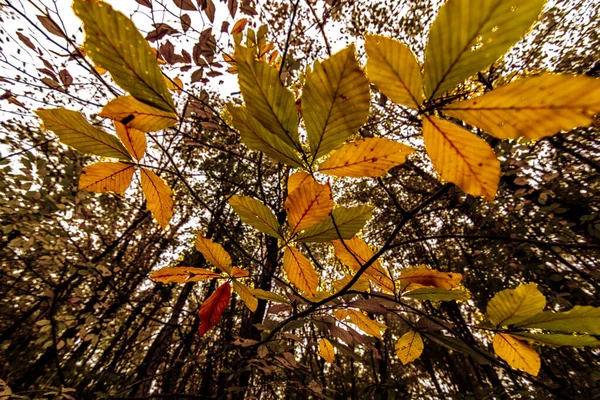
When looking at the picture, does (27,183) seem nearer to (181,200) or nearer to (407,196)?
(181,200)

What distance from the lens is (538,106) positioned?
8.6 inches

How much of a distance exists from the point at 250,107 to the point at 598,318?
531mm

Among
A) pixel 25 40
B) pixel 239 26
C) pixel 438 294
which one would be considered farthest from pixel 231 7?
pixel 438 294

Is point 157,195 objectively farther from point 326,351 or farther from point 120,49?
point 326,351

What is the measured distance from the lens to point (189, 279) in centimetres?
56

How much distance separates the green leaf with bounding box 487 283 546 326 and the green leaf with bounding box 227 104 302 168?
42cm

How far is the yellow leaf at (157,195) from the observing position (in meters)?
0.50

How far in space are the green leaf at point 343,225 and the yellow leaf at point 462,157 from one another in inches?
9.2

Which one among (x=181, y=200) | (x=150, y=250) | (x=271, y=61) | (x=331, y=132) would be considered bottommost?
(x=331, y=132)

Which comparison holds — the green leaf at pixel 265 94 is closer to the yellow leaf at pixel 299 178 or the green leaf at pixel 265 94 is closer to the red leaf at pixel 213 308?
the yellow leaf at pixel 299 178

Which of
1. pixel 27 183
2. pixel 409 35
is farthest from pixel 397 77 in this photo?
pixel 409 35

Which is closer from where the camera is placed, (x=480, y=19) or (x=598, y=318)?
(x=480, y=19)

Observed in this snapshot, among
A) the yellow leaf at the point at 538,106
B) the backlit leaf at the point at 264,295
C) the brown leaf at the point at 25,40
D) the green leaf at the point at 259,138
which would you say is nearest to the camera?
the yellow leaf at the point at 538,106

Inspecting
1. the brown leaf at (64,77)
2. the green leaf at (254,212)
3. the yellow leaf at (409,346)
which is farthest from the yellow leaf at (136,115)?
the brown leaf at (64,77)
